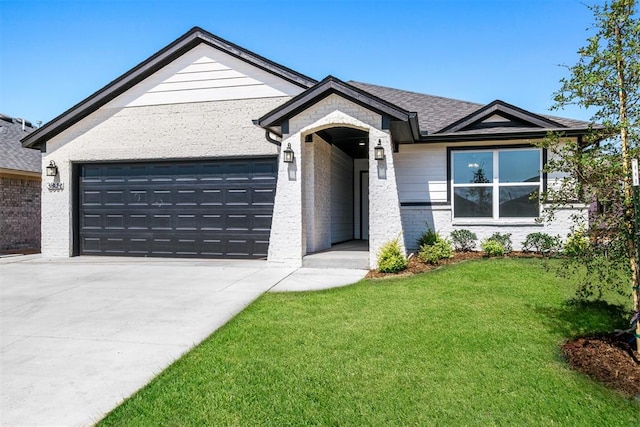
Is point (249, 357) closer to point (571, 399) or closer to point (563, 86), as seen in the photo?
point (571, 399)

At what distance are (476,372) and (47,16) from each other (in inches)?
458

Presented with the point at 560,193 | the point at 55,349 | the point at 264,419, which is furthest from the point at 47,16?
the point at 560,193

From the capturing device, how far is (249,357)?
3729mm

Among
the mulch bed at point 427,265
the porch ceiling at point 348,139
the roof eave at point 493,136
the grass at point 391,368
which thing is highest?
the porch ceiling at point 348,139

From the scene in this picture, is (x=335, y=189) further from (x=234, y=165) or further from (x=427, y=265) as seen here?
(x=427, y=265)

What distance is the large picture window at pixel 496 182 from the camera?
9570mm

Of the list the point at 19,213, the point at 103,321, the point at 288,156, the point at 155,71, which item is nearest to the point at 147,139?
the point at 155,71

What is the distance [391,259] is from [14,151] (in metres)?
14.6

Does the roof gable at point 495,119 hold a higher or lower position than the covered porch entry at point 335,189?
higher

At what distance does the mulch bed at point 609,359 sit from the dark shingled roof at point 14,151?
51.0 feet

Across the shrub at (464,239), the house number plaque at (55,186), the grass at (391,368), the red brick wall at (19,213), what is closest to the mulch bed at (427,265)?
the shrub at (464,239)

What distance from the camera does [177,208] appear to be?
1037 centimetres

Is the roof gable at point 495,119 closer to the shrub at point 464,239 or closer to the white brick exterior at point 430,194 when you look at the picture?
the white brick exterior at point 430,194

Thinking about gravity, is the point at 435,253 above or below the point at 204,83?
below
